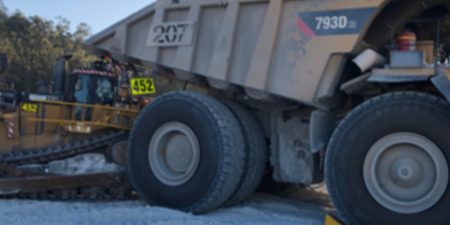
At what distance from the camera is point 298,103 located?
502 cm

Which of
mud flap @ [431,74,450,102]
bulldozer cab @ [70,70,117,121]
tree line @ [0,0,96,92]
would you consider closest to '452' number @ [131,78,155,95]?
bulldozer cab @ [70,70,117,121]

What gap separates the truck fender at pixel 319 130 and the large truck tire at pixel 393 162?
1.27 ft

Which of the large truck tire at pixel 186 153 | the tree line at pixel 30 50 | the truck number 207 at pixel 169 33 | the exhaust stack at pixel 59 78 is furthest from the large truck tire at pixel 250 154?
the tree line at pixel 30 50

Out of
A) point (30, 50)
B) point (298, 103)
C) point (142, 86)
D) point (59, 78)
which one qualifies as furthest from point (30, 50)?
point (298, 103)

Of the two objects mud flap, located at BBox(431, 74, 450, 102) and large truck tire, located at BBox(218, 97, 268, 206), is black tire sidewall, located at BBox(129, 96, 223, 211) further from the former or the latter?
mud flap, located at BBox(431, 74, 450, 102)

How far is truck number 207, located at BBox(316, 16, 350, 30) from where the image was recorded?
14.5 ft

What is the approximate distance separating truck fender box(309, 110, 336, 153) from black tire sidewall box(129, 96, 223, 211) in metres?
1.05

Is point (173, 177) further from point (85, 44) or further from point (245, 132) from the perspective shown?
point (85, 44)

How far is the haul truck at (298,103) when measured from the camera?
153 inches

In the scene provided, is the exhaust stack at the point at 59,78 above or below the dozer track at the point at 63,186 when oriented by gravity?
above

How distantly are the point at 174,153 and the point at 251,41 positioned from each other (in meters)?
1.68

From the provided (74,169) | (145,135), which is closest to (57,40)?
(74,169)

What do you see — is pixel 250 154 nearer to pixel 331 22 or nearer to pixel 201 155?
pixel 201 155

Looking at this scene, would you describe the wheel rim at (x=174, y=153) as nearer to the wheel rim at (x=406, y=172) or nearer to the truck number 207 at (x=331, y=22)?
the truck number 207 at (x=331, y=22)
